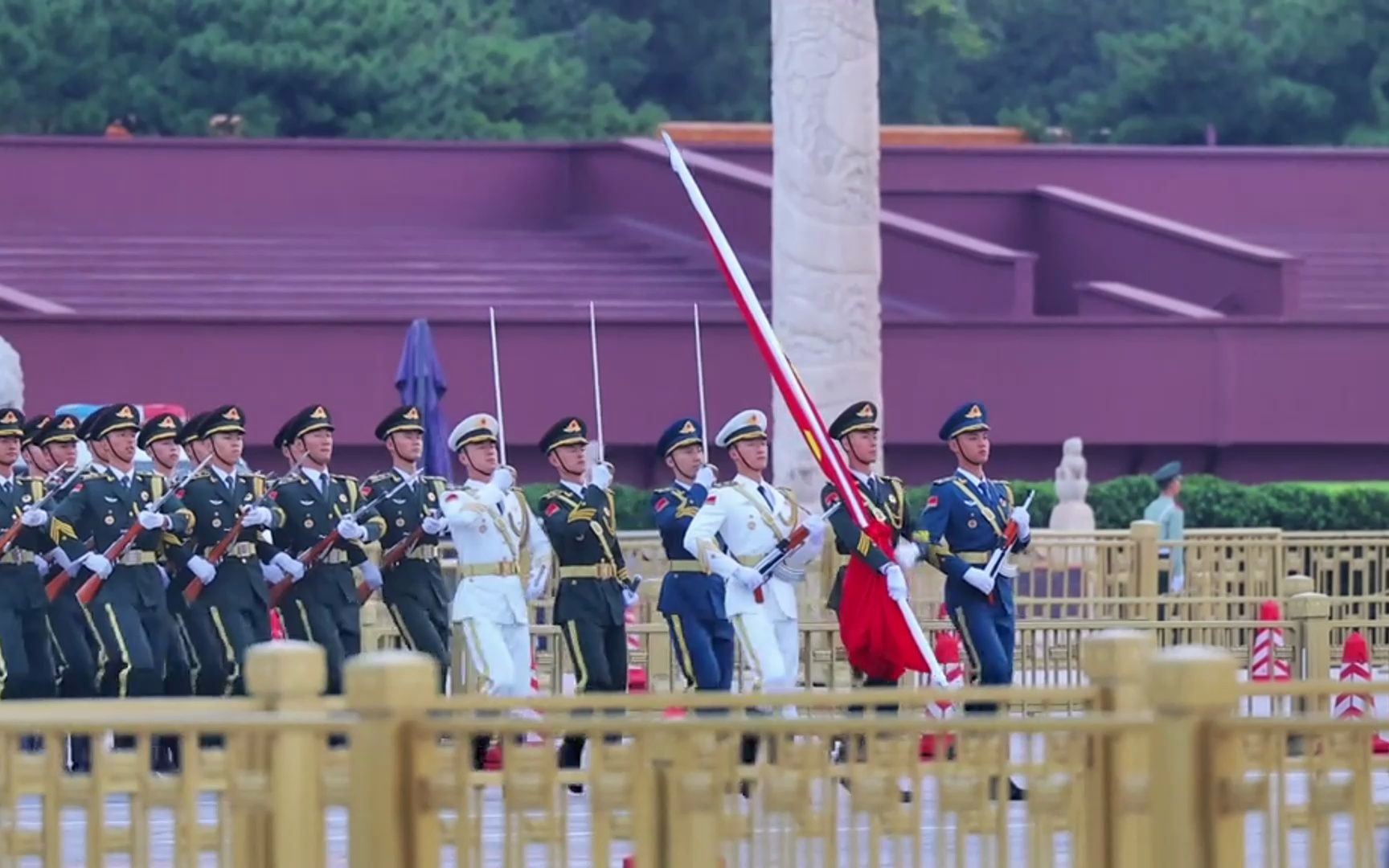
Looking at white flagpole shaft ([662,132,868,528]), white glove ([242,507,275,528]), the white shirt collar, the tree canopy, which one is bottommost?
white glove ([242,507,275,528])

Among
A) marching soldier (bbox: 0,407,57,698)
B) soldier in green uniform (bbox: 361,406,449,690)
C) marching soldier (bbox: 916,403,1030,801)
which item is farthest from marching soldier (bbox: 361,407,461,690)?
marching soldier (bbox: 916,403,1030,801)

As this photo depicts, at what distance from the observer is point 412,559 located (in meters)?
13.2

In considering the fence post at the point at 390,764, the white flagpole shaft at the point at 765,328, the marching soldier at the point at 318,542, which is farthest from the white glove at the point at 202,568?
the fence post at the point at 390,764

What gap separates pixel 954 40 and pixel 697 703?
124ft

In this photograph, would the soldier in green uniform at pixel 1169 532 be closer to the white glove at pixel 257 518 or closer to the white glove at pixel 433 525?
the white glove at pixel 433 525

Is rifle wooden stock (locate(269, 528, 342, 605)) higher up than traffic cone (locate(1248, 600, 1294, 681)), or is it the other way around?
rifle wooden stock (locate(269, 528, 342, 605))

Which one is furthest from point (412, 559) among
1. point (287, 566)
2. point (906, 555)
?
point (906, 555)

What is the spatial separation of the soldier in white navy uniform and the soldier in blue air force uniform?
75 millimetres

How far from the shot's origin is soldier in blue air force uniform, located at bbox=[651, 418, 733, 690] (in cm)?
1262

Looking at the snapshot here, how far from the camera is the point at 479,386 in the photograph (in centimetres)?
2572

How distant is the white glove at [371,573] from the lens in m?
13.2

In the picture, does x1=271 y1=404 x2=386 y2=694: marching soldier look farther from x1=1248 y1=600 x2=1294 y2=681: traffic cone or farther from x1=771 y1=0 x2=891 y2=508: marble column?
x1=771 y1=0 x2=891 y2=508: marble column

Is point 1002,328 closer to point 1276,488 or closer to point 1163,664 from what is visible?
point 1276,488

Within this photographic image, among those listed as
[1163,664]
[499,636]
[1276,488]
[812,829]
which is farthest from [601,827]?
[1276,488]
